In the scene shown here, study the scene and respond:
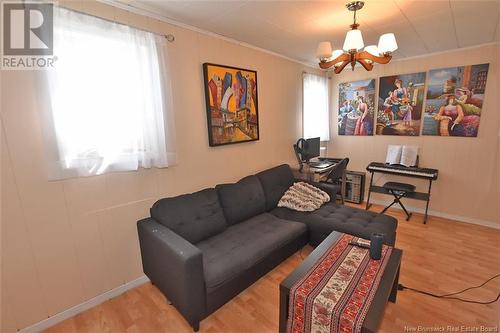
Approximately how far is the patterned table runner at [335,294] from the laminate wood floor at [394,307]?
0.49 meters

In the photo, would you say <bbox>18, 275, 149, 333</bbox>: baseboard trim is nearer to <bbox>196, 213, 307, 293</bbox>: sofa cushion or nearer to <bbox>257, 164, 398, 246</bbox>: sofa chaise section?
<bbox>196, 213, 307, 293</bbox>: sofa cushion

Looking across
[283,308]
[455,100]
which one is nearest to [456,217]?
[455,100]

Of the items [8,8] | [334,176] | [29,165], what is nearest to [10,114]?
[29,165]

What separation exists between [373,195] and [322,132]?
4.81 ft

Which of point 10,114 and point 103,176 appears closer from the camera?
point 10,114

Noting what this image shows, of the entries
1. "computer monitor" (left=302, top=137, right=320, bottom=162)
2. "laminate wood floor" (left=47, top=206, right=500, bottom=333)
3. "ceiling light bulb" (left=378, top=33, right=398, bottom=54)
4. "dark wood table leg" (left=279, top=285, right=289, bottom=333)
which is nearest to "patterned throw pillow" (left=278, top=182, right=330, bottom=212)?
"laminate wood floor" (left=47, top=206, right=500, bottom=333)

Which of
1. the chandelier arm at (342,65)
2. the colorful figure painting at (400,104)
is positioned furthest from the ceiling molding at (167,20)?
the colorful figure painting at (400,104)

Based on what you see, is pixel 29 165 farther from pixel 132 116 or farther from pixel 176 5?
pixel 176 5

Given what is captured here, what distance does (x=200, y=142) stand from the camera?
2576 millimetres

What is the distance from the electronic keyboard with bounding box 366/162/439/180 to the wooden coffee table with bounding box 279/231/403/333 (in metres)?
2.12

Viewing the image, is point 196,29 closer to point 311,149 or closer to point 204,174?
point 204,174
